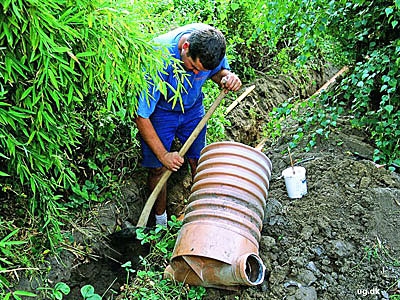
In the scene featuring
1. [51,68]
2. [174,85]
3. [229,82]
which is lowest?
[229,82]

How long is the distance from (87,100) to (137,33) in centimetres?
88

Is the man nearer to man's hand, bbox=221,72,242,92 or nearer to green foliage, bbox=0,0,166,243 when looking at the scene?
man's hand, bbox=221,72,242,92

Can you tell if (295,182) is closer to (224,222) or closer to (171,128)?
(224,222)

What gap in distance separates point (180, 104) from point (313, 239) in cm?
141

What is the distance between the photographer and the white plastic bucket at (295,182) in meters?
3.21

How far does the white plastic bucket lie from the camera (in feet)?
10.5

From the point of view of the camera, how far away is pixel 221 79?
3682 millimetres

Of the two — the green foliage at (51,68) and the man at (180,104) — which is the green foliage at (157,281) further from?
the green foliage at (51,68)

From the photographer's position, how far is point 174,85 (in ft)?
10.9

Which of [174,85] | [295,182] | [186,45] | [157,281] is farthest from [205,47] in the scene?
[157,281]

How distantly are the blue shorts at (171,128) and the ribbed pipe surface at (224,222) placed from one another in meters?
0.61

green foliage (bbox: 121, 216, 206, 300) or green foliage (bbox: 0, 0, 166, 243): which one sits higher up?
green foliage (bbox: 0, 0, 166, 243)

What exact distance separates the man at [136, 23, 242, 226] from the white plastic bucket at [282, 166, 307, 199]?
0.82m

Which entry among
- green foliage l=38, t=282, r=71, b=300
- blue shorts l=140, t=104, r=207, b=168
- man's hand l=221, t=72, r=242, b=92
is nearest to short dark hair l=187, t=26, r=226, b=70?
man's hand l=221, t=72, r=242, b=92
